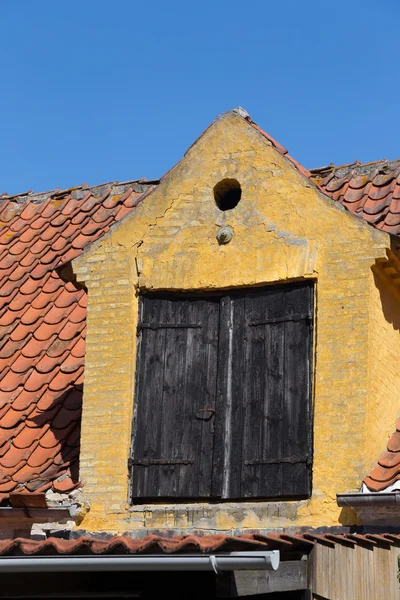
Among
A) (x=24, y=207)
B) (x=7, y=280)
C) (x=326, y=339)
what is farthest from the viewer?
(x=24, y=207)

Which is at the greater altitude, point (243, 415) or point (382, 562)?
point (243, 415)

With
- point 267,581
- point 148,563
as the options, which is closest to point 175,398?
point 267,581

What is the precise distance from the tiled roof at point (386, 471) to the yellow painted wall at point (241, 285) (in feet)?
0.29

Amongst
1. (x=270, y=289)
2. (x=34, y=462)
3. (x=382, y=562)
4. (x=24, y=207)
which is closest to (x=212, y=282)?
(x=270, y=289)

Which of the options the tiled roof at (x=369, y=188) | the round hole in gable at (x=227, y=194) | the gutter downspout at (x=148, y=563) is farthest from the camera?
the tiled roof at (x=369, y=188)

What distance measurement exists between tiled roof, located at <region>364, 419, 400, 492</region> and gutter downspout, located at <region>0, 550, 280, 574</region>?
1620 millimetres

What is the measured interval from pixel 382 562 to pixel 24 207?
7.59 meters

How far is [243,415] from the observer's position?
10891 mm

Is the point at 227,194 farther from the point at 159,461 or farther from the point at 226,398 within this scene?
the point at 159,461

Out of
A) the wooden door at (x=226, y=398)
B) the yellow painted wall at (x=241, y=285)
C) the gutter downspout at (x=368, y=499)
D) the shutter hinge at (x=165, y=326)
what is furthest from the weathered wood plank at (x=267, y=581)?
the shutter hinge at (x=165, y=326)

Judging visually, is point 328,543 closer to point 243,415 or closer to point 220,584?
point 220,584

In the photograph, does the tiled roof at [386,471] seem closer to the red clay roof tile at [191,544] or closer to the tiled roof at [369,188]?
the red clay roof tile at [191,544]

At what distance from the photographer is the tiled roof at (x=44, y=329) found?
11727 millimetres

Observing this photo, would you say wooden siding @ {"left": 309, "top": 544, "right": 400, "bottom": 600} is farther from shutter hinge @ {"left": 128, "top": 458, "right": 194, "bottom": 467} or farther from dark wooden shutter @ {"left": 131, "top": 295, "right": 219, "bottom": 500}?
shutter hinge @ {"left": 128, "top": 458, "right": 194, "bottom": 467}
